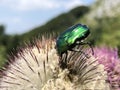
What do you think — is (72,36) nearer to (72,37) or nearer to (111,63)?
(72,37)

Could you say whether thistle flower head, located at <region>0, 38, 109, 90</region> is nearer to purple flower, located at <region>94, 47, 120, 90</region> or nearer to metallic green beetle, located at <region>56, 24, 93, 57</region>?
metallic green beetle, located at <region>56, 24, 93, 57</region>

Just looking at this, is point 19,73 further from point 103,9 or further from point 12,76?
point 103,9

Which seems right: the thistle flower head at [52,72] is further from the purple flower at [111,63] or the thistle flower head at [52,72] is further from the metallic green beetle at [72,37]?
the purple flower at [111,63]

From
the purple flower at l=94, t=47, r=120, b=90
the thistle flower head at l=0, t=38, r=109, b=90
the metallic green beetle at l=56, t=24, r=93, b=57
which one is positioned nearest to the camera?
the metallic green beetle at l=56, t=24, r=93, b=57

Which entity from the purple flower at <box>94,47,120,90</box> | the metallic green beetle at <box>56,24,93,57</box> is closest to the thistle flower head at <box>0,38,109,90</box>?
the metallic green beetle at <box>56,24,93,57</box>

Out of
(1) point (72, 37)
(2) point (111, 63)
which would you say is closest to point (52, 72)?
(1) point (72, 37)

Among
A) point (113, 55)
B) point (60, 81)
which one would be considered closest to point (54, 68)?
point (60, 81)
